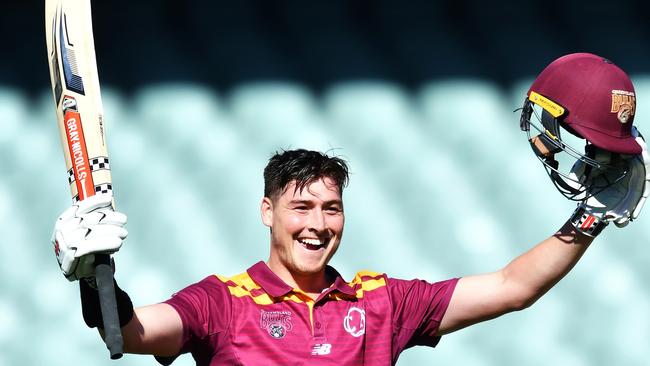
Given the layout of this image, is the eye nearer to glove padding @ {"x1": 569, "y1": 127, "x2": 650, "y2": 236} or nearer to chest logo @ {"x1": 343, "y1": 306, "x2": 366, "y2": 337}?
chest logo @ {"x1": 343, "y1": 306, "x2": 366, "y2": 337}

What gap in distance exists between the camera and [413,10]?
466 centimetres

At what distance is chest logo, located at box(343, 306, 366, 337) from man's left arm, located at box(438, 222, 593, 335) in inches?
8.9

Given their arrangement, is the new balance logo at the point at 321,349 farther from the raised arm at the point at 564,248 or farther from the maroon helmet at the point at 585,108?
the maroon helmet at the point at 585,108

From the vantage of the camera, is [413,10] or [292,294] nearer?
[292,294]

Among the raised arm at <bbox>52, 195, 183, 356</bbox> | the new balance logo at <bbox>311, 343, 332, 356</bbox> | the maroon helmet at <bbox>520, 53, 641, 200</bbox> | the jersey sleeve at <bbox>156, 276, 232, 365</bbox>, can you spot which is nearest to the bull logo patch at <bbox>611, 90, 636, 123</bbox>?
the maroon helmet at <bbox>520, 53, 641, 200</bbox>

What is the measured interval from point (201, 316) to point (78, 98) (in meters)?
0.60

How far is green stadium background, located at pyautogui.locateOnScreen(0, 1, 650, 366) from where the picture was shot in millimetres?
4430

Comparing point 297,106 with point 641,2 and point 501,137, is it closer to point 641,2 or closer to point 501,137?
point 501,137

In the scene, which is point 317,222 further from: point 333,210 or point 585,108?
point 585,108

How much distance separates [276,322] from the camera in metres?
3.12

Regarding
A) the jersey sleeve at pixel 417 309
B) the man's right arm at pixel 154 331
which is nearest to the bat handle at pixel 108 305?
the man's right arm at pixel 154 331

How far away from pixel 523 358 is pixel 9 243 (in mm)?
1833

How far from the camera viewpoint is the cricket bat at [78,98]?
117 inches

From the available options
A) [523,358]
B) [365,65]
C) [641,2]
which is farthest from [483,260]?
[641,2]
